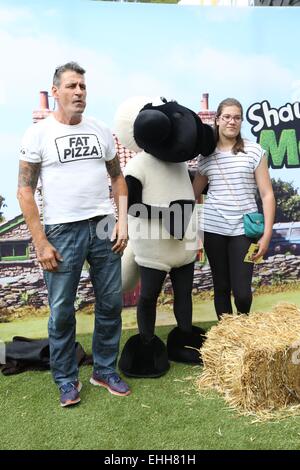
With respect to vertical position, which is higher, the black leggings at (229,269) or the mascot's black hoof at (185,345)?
the black leggings at (229,269)

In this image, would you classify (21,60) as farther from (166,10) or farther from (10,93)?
(166,10)

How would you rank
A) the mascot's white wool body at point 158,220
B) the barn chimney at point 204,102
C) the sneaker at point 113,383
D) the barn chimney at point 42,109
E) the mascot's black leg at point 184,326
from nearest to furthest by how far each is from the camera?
the sneaker at point 113,383 < the mascot's white wool body at point 158,220 < the mascot's black leg at point 184,326 < the barn chimney at point 42,109 < the barn chimney at point 204,102

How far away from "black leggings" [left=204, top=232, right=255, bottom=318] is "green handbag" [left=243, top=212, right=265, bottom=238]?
42mm

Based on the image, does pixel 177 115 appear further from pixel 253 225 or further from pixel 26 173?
pixel 26 173

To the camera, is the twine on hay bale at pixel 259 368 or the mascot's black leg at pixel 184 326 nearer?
the twine on hay bale at pixel 259 368

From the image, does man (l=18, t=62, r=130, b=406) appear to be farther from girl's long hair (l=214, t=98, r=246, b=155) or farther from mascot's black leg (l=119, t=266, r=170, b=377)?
girl's long hair (l=214, t=98, r=246, b=155)

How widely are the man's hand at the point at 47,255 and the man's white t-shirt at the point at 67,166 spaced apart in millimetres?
120

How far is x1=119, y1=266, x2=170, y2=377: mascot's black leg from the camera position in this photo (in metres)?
2.66

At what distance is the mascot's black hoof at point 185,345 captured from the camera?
2.84m

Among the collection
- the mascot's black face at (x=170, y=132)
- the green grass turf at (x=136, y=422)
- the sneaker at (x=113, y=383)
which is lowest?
the green grass turf at (x=136, y=422)

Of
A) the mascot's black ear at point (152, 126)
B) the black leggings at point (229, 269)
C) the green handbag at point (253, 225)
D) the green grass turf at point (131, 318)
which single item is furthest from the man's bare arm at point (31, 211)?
the green grass turf at point (131, 318)

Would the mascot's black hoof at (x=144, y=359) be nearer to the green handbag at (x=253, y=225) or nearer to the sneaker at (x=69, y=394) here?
the sneaker at (x=69, y=394)

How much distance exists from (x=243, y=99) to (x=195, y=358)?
1.68m

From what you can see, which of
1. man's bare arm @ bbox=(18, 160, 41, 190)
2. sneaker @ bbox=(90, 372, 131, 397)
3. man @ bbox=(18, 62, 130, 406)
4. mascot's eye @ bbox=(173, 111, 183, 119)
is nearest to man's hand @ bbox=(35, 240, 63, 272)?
man @ bbox=(18, 62, 130, 406)
